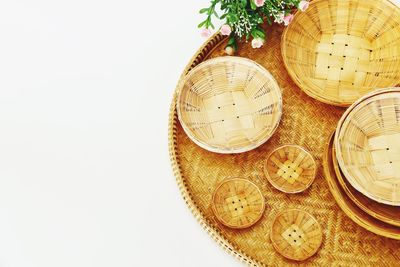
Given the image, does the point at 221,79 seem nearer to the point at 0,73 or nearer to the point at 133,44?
the point at 133,44

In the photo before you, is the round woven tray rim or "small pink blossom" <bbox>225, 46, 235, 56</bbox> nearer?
the round woven tray rim

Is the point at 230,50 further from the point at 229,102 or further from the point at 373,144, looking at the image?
the point at 373,144

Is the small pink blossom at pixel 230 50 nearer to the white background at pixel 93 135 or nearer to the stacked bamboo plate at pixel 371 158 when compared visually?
the white background at pixel 93 135

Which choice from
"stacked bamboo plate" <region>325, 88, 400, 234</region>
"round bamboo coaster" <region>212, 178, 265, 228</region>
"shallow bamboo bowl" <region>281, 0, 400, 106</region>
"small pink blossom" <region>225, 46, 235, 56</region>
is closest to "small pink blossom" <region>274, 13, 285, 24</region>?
"shallow bamboo bowl" <region>281, 0, 400, 106</region>

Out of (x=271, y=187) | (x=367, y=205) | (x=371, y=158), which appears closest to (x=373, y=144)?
(x=371, y=158)

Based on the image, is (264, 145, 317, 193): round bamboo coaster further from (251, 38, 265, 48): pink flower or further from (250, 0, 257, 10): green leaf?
(250, 0, 257, 10): green leaf

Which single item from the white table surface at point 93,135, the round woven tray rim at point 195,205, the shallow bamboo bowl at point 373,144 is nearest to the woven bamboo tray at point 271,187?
the round woven tray rim at point 195,205
